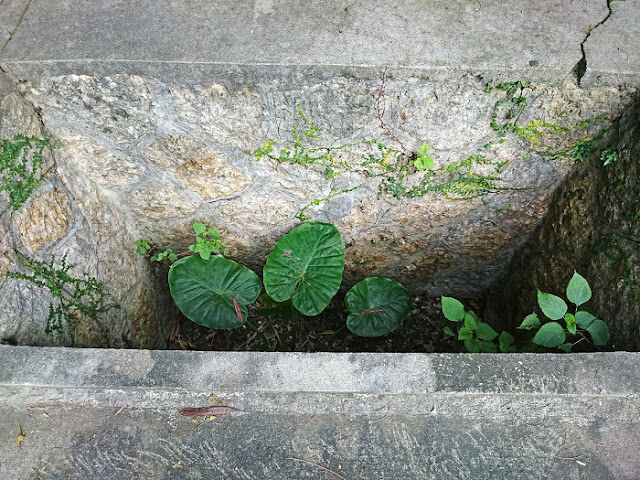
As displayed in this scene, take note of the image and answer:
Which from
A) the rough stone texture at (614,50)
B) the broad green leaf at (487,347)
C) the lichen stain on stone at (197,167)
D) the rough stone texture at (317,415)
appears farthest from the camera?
the broad green leaf at (487,347)

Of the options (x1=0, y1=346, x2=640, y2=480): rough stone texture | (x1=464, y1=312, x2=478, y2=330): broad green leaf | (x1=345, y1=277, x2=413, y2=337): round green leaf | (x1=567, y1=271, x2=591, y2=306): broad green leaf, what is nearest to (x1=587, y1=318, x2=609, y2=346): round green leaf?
(x1=567, y1=271, x2=591, y2=306): broad green leaf

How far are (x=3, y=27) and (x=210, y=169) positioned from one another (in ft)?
2.35

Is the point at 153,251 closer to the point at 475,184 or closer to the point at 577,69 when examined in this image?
the point at 475,184

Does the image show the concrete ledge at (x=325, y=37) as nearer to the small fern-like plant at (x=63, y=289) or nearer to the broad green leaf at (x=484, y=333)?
the small fern-like plant at (x=63, y=289)

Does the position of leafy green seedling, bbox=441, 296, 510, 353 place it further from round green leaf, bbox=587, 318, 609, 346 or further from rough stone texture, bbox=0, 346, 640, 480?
rough stone texture, bbox=0, 346, 640, 480

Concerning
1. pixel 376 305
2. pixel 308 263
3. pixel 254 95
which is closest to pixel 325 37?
pixel 254 95

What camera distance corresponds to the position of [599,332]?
1.42 metres

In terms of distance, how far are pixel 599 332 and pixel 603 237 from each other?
316 mm

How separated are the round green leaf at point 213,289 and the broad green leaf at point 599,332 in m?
1.08

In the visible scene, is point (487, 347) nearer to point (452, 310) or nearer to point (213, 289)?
point (452, 310)

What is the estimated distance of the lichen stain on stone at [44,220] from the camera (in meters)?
1.41

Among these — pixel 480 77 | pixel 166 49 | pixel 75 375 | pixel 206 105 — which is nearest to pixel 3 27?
pixel 166 49

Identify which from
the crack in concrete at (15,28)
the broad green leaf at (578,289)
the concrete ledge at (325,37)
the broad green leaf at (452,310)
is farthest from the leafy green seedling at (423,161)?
the crack in concrete at (15,28)

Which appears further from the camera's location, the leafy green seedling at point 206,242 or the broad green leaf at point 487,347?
the leafy green seedling at point 206,242
